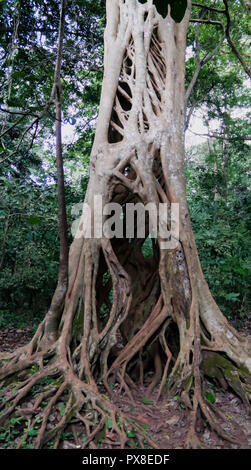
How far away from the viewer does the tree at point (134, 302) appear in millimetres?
2551

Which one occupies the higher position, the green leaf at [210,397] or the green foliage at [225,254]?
the green foliage at [225,254]

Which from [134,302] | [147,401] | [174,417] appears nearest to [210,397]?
[174,417]

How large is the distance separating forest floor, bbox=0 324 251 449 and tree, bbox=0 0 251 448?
77mm

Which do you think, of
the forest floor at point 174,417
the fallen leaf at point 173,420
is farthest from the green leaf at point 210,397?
the fallen leaf at point 173,420

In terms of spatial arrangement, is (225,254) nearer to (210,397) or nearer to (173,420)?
(210,397)

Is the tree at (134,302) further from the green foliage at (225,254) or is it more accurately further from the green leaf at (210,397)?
the green foliage at (225,254)

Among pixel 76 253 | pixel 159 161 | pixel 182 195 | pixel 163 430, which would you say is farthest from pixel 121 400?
pixel 159 161

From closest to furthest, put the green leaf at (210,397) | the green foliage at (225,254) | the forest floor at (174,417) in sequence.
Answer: the forest floor at (174,417) → the green leaf at (210,397) → the green foliage at (225,254)

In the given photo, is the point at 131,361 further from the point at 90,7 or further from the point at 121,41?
the point at 90,7

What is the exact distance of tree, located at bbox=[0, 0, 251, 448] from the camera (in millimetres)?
2551

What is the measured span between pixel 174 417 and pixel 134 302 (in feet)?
4.40

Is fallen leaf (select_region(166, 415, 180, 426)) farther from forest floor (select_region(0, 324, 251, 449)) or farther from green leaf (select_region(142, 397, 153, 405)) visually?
green leaf (select_region(142, 397, 153, 405))

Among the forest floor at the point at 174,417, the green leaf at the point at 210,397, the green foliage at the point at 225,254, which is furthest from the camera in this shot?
the green foliage at the point at 225,254

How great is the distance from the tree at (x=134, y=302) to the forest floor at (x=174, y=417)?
3.0 inches
